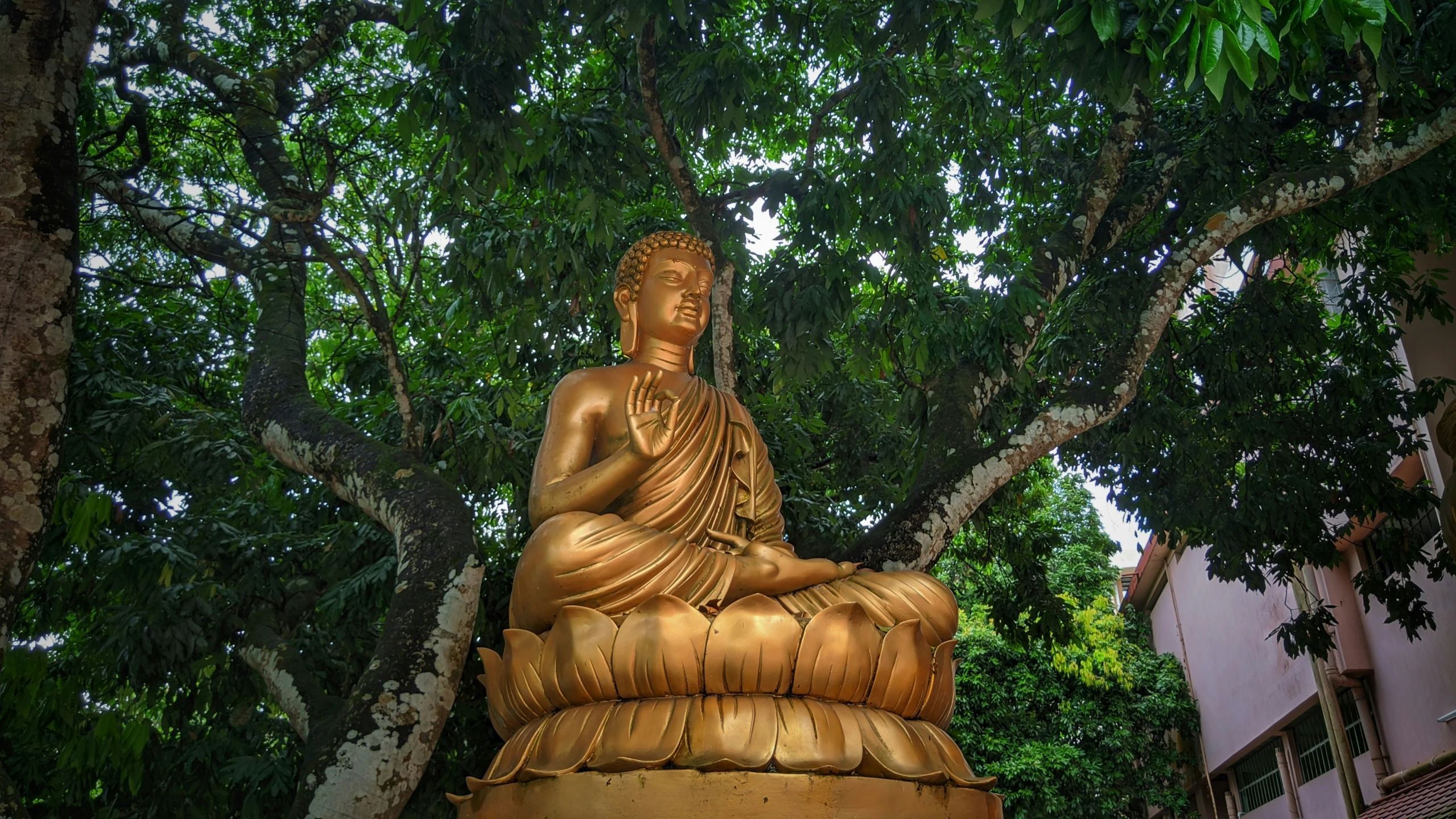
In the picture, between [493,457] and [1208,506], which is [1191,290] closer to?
[1208,506]

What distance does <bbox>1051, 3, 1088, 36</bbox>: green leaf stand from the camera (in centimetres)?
327

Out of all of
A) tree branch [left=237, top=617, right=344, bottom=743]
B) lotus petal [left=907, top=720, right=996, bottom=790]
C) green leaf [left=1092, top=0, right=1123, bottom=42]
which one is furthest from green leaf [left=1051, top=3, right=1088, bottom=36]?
tree branch [left=237, top=617, right=344, bottom=743]

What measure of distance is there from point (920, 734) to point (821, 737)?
387mm

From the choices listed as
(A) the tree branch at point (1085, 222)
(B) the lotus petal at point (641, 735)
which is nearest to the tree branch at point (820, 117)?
(A) the tree branch at point (1085, 222)

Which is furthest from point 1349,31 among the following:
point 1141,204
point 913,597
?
point 1141,204

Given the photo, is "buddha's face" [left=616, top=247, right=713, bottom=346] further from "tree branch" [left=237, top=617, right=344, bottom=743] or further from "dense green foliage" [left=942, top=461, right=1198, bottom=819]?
"dense green foliage" [left=942, top=461, right=1198, bottom=819]

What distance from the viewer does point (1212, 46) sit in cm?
285

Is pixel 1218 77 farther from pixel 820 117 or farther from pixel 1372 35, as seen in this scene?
pixel 820 117

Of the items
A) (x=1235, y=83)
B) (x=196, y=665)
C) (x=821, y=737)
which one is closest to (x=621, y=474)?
(x=821, y=737)

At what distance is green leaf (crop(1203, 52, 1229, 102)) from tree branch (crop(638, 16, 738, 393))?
7.41ft

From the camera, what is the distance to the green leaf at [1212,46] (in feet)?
9.32

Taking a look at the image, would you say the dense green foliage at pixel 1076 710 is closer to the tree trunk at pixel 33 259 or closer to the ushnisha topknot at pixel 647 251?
the ushnisha topknot at pixel 647 251

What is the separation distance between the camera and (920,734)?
2.93 m

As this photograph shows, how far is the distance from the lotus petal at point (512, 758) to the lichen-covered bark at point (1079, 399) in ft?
6.76
